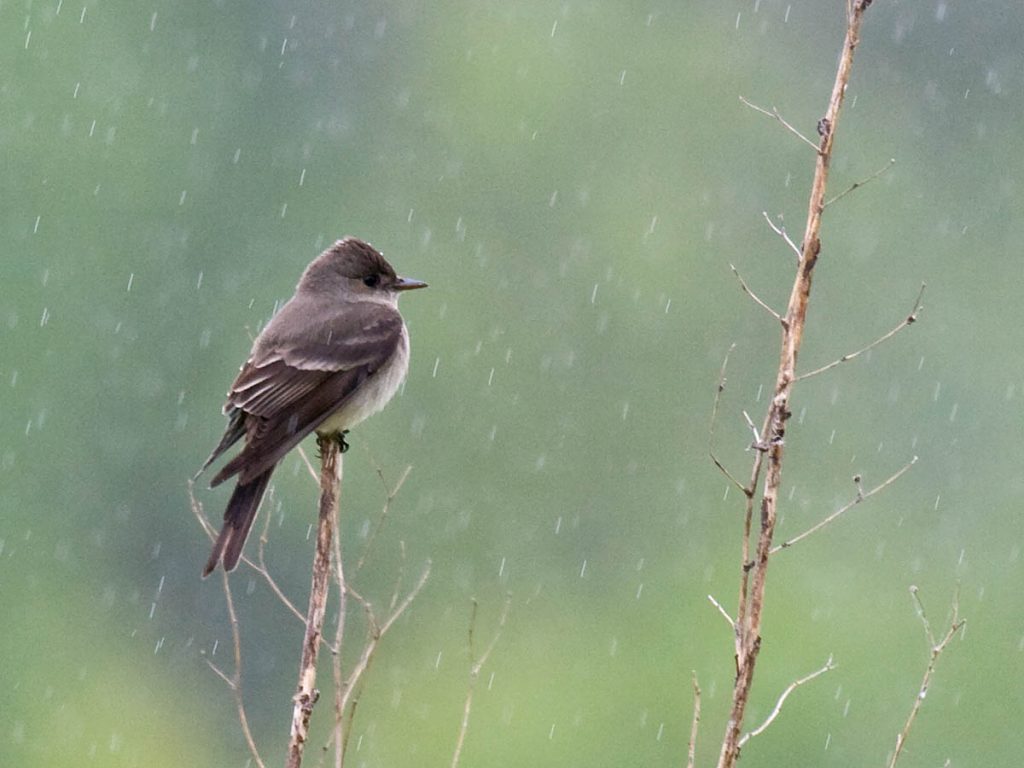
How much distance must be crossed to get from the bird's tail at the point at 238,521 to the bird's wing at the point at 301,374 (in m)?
0.07

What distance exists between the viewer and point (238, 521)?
612cm

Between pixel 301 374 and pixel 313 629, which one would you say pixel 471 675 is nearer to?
pixel 313 629

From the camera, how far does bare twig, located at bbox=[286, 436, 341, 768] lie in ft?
15.3

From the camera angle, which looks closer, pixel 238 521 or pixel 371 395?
pixel 238 521

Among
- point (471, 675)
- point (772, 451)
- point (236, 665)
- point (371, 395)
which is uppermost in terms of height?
point (772, 451)

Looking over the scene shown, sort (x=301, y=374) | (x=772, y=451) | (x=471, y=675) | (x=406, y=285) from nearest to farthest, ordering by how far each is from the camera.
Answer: (x=772, y=451)
(x=471, y=675)
(x=301, y=374)
(x=406, y=285)

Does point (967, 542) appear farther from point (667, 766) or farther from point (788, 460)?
point (667, 766)

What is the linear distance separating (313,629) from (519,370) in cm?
4337

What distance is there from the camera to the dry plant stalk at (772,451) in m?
4.28

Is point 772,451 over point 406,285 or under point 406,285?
under

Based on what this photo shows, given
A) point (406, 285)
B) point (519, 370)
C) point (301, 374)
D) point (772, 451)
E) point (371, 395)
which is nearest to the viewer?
point (772, 451)

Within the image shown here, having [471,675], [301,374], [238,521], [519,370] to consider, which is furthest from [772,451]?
[519,370]

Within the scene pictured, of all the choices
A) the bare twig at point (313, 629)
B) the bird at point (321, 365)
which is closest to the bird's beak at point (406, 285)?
the bird at point (321, 365)

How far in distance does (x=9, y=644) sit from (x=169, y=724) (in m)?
4.00
